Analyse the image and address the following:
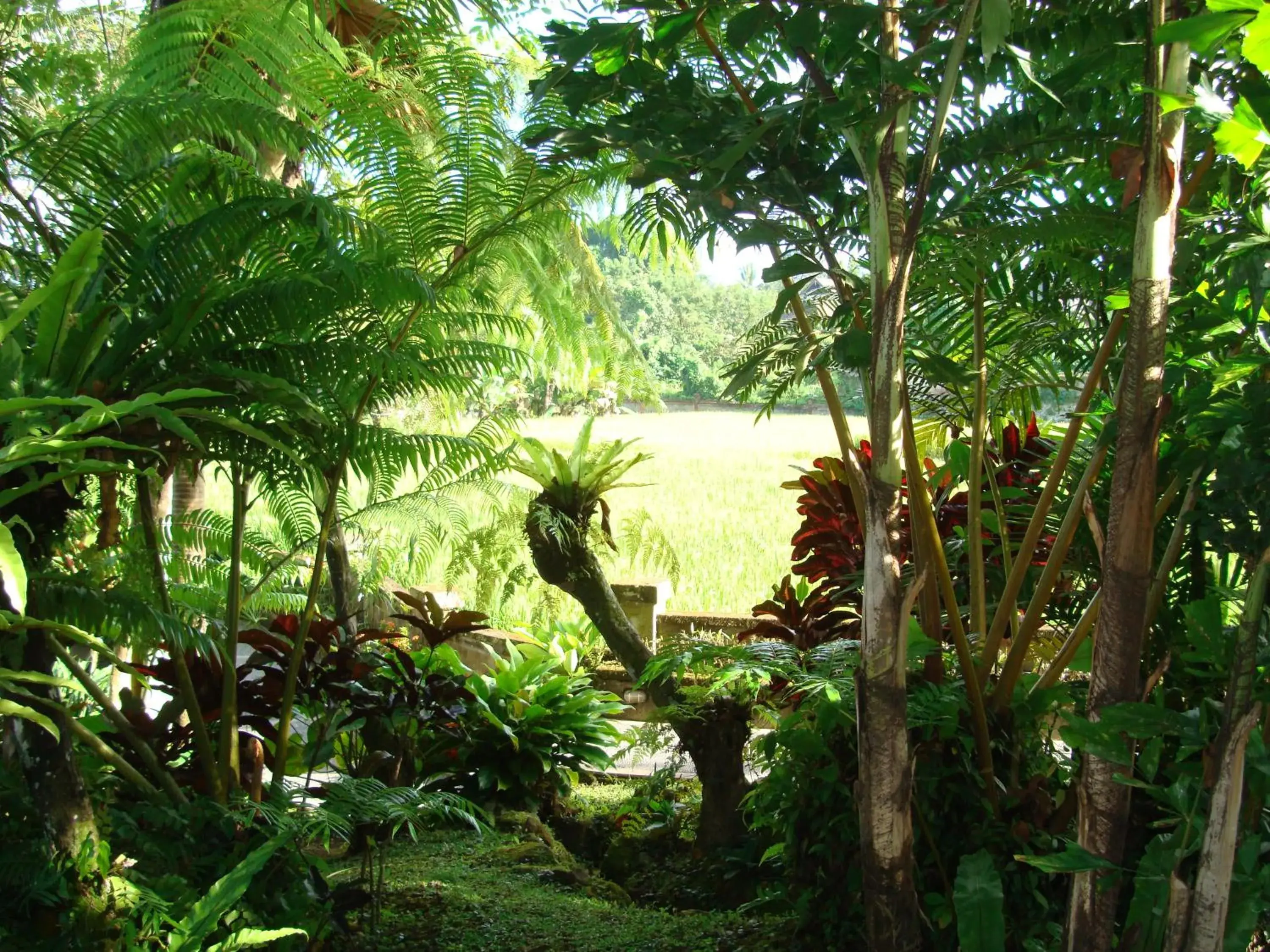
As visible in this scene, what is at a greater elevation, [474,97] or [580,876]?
[474,97]

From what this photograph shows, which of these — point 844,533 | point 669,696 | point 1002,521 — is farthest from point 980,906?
point 669,696

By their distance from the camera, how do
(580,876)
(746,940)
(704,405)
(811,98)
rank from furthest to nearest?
(704,405) → (580,876) → (746,940) → (811,98)

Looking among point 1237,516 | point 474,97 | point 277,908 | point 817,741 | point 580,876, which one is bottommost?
point 580,876

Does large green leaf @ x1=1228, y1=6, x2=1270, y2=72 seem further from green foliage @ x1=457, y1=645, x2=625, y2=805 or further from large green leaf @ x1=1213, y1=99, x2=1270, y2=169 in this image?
green foliage @ x1=457, y1=645, x2=625, y2=805

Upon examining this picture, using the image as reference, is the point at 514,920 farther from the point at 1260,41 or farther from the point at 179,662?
the point at 1260,41

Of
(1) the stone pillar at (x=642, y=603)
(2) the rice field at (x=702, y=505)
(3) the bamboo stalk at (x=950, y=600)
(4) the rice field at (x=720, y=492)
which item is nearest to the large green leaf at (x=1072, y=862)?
(3) the bamboo stalk at (x=950, y=600)

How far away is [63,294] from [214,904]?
90 centimetres

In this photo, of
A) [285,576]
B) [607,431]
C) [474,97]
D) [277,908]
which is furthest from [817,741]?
[607,431]

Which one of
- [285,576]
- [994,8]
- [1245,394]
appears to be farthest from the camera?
[285,576]

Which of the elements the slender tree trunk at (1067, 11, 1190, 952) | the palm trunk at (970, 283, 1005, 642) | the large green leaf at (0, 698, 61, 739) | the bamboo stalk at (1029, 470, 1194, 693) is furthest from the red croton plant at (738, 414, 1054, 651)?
the large green leaf at (0, 698, 61, 739)

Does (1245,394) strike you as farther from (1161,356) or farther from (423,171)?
(423,171)

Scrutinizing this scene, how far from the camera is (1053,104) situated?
1.58 m

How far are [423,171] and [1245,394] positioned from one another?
5.11 feet

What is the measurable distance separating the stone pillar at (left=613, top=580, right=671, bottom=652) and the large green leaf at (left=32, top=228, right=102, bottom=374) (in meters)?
Result: 3.07
